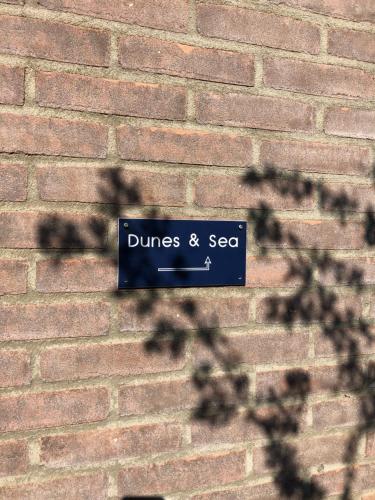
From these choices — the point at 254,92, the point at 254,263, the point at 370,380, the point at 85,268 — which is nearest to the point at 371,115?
the point at 254,92

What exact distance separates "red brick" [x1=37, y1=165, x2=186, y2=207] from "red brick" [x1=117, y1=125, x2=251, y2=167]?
5 centimetres

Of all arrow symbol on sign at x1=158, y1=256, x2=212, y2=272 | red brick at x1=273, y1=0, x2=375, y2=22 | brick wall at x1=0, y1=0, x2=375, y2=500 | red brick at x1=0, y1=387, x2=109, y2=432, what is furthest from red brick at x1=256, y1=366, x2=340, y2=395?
red brick at x1=273, y1=0, x2=375, y2=22

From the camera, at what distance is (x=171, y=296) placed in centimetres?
152

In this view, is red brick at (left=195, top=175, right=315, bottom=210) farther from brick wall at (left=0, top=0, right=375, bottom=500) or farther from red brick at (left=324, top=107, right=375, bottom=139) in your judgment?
red brick at (left=324, top=107, right=375, bottom=139)

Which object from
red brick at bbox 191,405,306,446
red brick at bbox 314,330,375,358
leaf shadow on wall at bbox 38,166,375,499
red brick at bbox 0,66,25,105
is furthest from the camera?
red brick at bbox 314,330,375,358

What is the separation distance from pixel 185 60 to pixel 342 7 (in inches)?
23.4

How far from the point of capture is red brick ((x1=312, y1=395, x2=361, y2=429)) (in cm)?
171

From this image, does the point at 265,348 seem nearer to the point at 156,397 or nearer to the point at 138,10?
the point at 156,397

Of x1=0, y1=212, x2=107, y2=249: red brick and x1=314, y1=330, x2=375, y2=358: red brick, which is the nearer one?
x1=0, y1=212, x2=107, y2=249: red brick

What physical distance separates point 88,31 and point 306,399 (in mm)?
1265

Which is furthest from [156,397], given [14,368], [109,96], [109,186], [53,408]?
[109,96]

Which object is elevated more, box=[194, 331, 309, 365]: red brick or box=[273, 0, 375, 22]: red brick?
box=[273, 0, 375, 22]: red brick

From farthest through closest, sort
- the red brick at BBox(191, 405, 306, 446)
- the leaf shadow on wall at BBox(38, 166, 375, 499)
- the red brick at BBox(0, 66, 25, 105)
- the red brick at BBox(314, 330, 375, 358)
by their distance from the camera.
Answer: the red brick at BBox(314, 330, 375, 358) < the red brick at BBox(191, 405, 306, 446) < the leaf shadow on wall at BBox(38, 166, 375, 499) < the red brick at BBox(0, 66, 25, 105)

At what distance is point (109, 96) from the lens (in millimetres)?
1439
